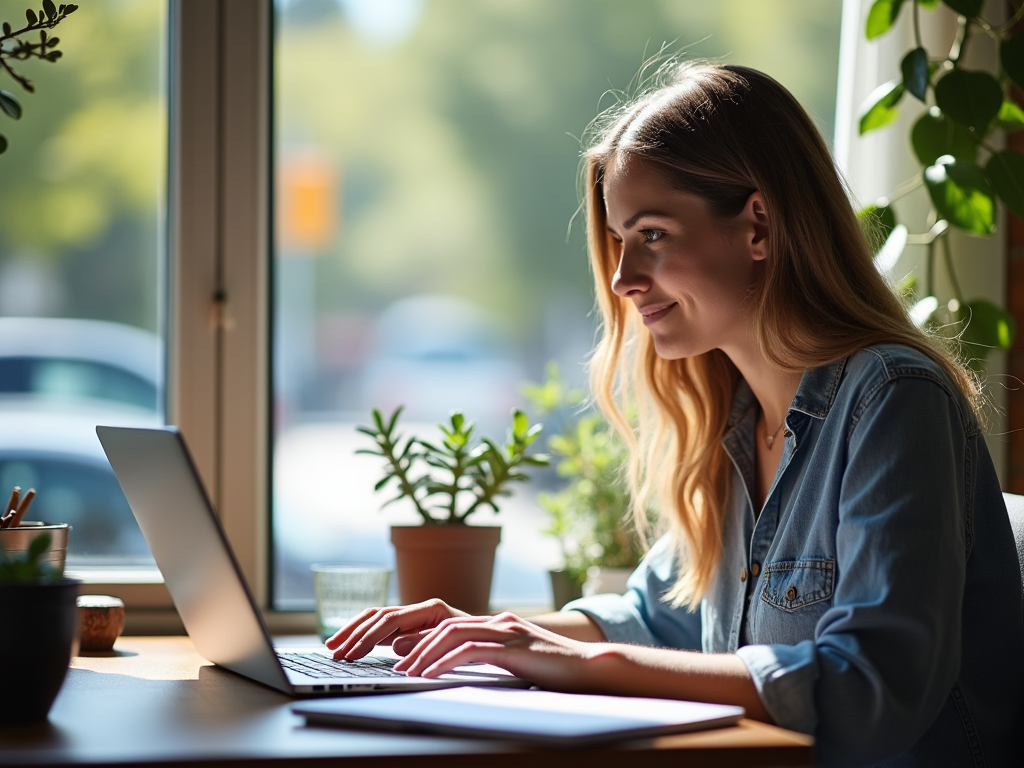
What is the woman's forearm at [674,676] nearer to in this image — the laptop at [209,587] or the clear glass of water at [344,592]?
the laptop at [209,587]

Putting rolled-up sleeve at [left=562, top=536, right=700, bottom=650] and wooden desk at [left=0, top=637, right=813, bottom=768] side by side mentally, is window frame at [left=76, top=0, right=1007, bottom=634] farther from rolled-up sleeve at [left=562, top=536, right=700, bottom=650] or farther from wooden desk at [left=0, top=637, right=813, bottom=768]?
wooden desk at [left=0, top=637, right=813, bottom=768]

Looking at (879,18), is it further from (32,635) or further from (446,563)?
(32,635)

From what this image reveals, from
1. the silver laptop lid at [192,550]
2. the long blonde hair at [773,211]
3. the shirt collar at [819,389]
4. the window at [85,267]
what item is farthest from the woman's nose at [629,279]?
the window at [85,267]

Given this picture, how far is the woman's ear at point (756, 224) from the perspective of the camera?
51.6 inches

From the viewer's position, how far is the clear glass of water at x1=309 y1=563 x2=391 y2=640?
1.56 metres

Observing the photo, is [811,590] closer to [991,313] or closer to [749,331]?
[749,331]

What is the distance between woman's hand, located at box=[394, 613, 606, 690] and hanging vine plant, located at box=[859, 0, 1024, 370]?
36.2 inches

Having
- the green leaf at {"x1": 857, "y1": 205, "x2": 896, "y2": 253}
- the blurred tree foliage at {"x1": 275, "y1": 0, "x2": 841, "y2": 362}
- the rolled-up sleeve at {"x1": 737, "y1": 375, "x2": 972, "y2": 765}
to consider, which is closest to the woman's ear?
the rolled-up sleeve at {"x1": 737, "y1": 375, "x2": 972, "y2": 765}

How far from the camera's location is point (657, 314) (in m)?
1.39

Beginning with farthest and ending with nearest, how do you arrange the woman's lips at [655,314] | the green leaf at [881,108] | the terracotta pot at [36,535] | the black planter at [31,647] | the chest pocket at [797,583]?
the green leaf at [881,108], the woman's lips at [655,314], the terracotta pot at [36,535], the chest pocket at [797,583], the black planter at [31,647]

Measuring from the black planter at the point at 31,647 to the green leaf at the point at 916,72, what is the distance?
1.41 meters

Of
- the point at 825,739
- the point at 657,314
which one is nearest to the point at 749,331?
the point at 657,314

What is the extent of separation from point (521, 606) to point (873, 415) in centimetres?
107

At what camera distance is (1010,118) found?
1.77 m
